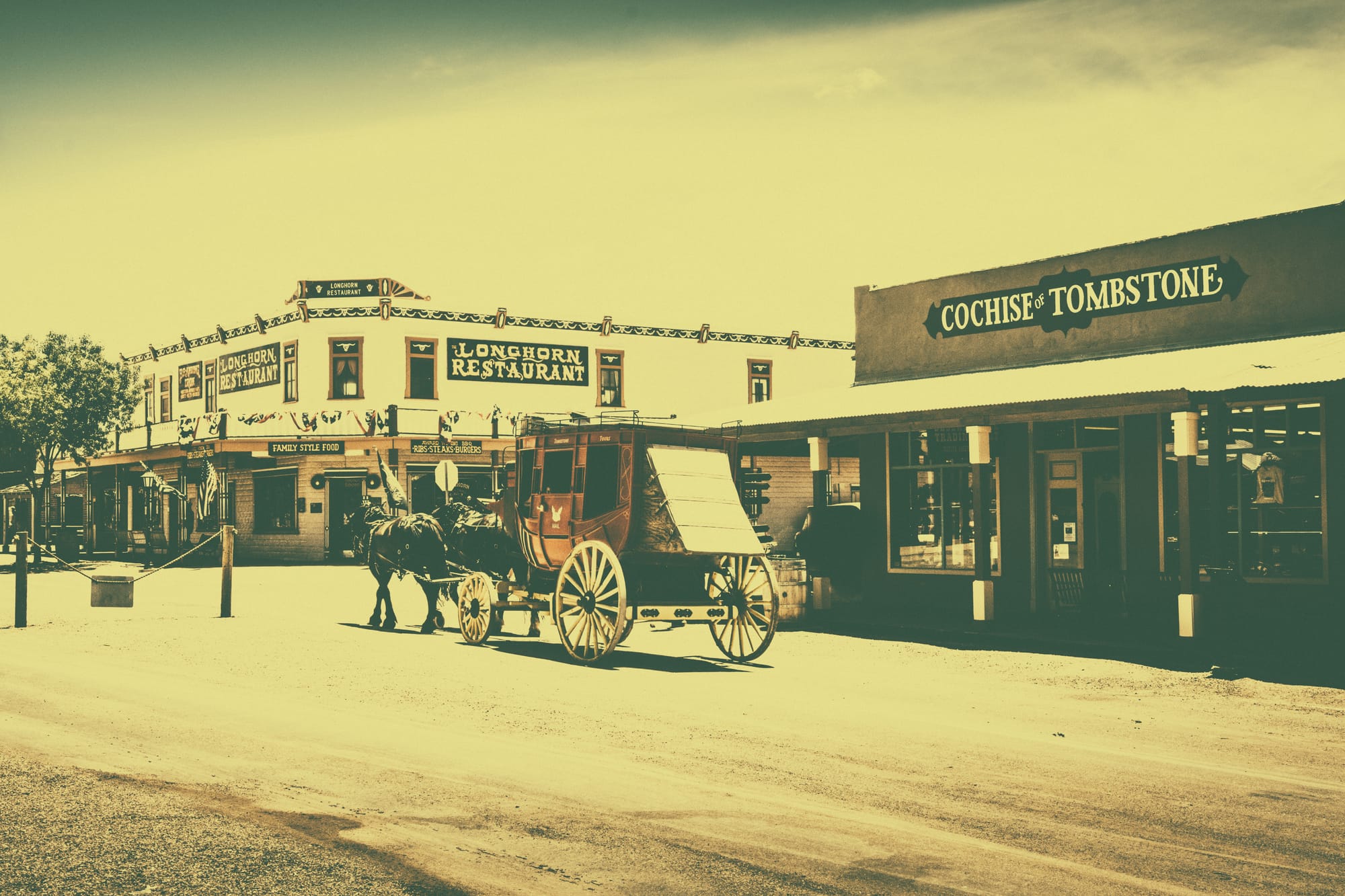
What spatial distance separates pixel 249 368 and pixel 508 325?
30.6 ft

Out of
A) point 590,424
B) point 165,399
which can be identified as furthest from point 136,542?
point 590,424

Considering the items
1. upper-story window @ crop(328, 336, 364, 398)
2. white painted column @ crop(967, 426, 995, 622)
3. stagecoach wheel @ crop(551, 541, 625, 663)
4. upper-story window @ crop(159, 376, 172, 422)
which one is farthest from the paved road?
upper-story window @ crop(159, 376, 172, 422)

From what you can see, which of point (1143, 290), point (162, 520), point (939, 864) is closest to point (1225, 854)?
point (939, 864)

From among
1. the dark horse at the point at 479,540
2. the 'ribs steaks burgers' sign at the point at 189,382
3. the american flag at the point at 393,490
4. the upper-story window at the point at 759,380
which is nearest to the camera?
the dark horse at the point at 479,540

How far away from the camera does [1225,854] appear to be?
20.5 feet

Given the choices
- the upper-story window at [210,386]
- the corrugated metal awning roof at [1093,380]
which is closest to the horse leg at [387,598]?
the corrugated metal awning roof at [1093,380]

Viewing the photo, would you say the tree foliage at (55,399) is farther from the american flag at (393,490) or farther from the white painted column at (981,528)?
the white painted column at (981,528)

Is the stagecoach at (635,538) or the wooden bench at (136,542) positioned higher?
the stagecoach at (635,538)

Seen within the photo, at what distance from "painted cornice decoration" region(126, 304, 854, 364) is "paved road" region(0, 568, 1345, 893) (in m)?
29.4

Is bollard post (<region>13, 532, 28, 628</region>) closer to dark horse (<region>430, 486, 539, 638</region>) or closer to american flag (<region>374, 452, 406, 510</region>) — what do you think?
american flag (<region>374, 452, 406, 510</region>)

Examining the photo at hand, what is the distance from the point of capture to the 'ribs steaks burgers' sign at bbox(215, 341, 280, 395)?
4416cm

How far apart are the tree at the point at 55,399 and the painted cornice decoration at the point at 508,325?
6.01 m

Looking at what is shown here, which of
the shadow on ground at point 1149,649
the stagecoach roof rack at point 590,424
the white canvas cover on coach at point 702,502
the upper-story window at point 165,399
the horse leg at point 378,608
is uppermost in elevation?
the upper-story window at point 165,399

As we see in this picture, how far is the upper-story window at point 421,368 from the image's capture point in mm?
43062
